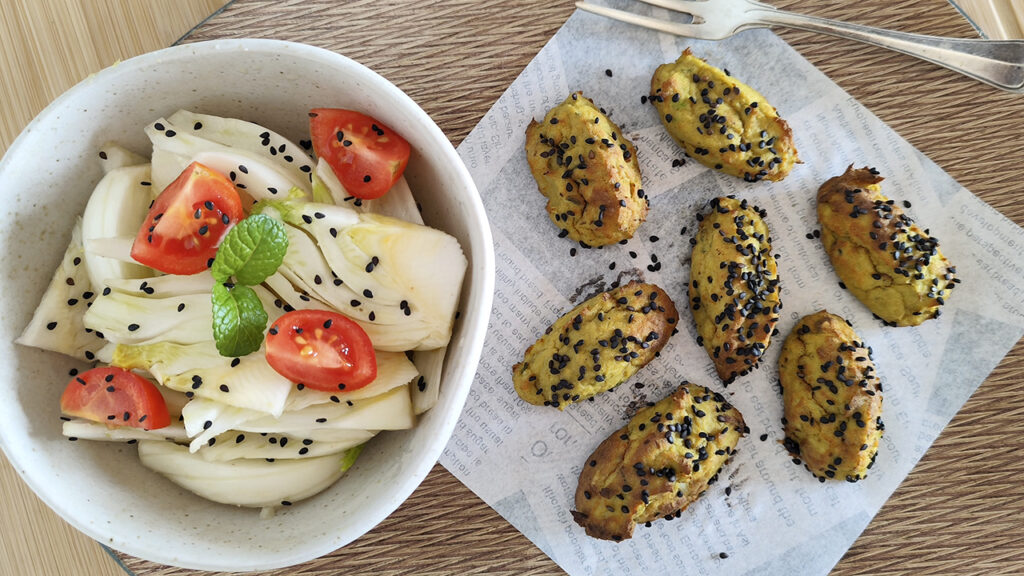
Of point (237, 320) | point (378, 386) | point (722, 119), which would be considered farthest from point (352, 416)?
point (722, 119)

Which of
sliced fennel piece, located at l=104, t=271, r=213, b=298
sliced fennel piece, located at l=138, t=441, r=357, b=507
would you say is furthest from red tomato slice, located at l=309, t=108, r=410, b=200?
→ sliced fennel piece, located at l=138, t=441, r=357, b=507

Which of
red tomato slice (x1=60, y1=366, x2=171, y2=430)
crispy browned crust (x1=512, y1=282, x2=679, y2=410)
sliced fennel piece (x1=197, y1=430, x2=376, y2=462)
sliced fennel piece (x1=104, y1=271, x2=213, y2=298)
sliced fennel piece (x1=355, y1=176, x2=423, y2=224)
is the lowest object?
crispy browned crust (x1=512, y1=282, x2=679, y2=410)

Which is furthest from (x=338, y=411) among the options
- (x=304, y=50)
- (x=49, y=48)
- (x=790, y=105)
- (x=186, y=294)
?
(x=790, y=105)

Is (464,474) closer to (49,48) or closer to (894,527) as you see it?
(894,527)

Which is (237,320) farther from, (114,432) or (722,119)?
(722,119)

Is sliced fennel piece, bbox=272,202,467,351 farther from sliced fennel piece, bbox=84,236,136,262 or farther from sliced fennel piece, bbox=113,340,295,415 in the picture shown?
sliced fennel piece, bbox=84,236,136,262

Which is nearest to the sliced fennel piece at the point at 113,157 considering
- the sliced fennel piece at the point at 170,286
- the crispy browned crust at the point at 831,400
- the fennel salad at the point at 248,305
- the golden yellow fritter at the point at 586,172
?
the fennel salad at the point at 248,305

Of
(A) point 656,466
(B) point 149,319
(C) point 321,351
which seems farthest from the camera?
(A) point 656,466
